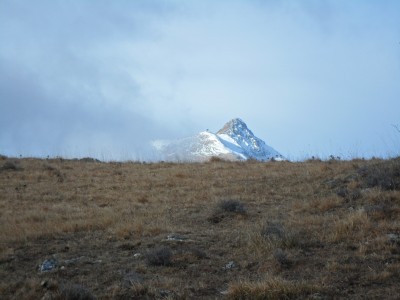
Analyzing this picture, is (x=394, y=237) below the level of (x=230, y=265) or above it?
above

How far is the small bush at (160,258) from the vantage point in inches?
295

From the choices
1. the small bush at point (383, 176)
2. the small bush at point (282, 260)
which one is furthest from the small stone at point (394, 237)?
the small bush at point (383, 176)

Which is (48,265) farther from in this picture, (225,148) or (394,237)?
(225,148)

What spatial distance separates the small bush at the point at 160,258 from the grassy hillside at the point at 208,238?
16 millimetres

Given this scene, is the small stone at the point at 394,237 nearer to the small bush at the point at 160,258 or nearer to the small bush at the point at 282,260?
the small bush at the point at 282,260

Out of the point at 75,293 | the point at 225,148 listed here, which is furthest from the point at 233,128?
the point at 75,293

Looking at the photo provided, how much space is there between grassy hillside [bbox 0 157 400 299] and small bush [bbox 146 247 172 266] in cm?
2

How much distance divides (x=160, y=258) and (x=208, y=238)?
1.51 m

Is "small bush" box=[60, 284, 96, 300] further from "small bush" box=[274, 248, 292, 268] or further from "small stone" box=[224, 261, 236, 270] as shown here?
"small bush" box=[274, 248, 292, 268]

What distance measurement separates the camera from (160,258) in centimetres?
752

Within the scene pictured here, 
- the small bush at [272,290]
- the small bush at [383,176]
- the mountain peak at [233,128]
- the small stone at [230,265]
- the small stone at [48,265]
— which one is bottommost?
the small bush at [272,290]

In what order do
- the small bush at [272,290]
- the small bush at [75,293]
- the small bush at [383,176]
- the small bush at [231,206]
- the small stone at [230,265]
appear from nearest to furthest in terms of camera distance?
the small bush at [272,290]
the small bush at [75,293]
the small stone at [230,265]
the small bush at [231,206]
the small bush at [383,176]

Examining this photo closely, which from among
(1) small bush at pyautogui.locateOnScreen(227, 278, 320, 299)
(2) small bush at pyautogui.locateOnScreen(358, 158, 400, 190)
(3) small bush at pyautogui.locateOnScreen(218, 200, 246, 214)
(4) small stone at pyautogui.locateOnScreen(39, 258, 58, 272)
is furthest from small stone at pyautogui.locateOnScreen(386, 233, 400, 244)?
(4) small stone at pyautogui.locateOnScreen(39, 258, 58, 272)

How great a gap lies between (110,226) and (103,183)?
579 cm
